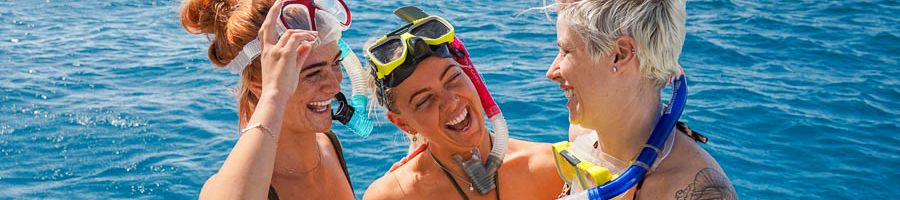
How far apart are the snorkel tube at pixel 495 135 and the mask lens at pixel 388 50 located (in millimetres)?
198

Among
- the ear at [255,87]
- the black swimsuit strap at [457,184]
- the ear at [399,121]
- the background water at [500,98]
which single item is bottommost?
the background water at [500,98]

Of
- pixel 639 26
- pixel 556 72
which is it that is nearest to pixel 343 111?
pixel 556 72

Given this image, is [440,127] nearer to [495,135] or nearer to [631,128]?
[495,135]

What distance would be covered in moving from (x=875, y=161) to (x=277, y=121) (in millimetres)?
5645

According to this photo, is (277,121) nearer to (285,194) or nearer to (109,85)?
(285,194)

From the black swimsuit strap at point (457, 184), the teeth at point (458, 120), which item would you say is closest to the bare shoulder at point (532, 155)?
the black swimsuit strap at point (457, 184)

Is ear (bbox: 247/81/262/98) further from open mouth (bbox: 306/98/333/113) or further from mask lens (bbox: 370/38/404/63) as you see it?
mask lens (bbox: 370/38/404/63)

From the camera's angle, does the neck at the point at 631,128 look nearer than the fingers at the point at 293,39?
No

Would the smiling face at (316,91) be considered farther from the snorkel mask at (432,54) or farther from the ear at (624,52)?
the ear at (624,52)

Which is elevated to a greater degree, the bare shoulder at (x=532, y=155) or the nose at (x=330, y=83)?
the nose at (x=330, y=83)

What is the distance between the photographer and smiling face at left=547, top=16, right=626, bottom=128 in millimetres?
2977

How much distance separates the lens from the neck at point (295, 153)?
371cm

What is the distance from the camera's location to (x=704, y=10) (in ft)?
37.4

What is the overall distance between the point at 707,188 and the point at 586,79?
0.48 m
